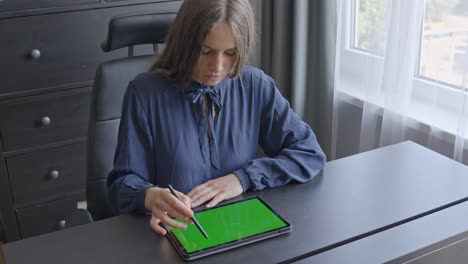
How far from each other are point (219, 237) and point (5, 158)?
1.51m

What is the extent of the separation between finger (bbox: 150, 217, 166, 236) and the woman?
7cm

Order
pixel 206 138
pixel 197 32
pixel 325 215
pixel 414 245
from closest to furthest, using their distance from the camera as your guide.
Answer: pixel 414 245, pixel 325 215, pixel 197 32, pixel 206 138

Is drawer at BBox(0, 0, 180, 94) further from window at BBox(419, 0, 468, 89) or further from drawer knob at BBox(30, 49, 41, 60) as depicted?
window at BBox(419, 0, 468, 89)

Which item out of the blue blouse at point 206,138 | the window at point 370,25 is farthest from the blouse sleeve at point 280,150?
the window at point 370,25

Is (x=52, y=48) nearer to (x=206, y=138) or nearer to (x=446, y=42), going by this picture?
(x=206, y=138)

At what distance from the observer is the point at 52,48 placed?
224 centimetres

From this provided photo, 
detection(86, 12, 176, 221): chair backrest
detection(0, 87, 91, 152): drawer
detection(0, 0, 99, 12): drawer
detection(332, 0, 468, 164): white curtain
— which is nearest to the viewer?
detection(86, 12, 176, 221): chair backrest

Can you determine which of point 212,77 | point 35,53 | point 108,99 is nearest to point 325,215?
point 212,77

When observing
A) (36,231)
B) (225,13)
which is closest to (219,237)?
(225,13)

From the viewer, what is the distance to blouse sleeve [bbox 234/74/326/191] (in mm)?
1392

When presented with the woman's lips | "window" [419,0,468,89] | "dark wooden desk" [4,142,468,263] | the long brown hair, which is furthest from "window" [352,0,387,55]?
the woman's lips

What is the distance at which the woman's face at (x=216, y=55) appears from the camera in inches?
53.7

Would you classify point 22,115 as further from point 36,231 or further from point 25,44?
point 36,231

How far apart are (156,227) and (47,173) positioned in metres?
1.42
